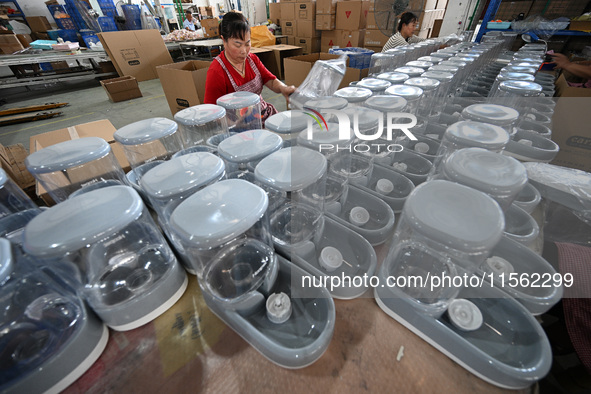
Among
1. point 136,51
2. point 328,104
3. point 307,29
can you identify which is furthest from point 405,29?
point 136,51

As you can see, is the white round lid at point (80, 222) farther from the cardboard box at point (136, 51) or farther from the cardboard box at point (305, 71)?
the cardboard box at point (136, 51)

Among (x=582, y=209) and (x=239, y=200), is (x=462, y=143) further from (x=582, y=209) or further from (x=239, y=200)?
(x=239, y=200)

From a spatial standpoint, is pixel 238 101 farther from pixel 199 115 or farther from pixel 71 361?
pixel 71 361

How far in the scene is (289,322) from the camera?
1.80 ft

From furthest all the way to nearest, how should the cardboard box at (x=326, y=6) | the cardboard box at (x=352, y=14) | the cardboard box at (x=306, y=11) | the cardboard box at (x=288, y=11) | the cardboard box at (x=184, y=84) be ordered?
the cardboard box at (x=288, y=11)
the cardboard box at (x=306, y=11)
the cardboard box at (x=326, y=6)
the cardboard box at (x=352, y=14)
the cardboard box at (x=184, y=84)

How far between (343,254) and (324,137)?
39 centimetres

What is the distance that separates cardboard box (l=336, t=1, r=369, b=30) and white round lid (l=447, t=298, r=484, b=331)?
4.13 metres

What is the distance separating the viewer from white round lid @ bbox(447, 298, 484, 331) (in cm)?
52

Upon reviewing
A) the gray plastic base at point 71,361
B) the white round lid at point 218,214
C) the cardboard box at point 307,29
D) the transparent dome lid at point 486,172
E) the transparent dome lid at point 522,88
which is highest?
the cardboard box at point 307,29

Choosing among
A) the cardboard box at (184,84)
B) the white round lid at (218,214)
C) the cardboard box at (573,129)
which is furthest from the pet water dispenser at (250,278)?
the cardboard box at (184,84)

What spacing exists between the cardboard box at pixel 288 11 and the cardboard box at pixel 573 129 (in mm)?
4490

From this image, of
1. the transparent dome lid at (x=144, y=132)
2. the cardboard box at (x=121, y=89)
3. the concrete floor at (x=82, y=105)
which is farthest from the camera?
the cardboard box at (x=121, y=89)

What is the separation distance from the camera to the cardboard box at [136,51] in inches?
144

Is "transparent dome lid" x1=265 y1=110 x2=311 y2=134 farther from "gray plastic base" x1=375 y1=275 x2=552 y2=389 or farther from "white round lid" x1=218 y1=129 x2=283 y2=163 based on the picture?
"gray plastic base" x1=375 y1=275 x2=552 y2=389
